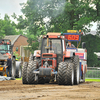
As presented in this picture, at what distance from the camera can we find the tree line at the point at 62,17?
37934 millimetres

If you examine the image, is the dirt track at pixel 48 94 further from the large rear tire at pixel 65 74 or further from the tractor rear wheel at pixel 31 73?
the tractor rear wheel at pixel 31 73

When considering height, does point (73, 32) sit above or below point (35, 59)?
above

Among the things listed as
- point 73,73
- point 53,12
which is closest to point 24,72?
point 73,73

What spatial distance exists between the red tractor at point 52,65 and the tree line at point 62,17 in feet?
63.6

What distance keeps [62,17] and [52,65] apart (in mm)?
23190

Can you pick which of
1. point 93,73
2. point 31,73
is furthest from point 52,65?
point 93,73

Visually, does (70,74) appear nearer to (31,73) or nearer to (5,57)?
(31,73)

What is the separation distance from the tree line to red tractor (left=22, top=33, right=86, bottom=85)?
1940 centimetres

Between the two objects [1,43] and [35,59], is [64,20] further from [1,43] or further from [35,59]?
[35,59]

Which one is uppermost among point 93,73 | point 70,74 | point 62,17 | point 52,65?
point 62,17

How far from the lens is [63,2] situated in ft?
127

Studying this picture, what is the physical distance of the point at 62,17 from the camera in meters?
39.1

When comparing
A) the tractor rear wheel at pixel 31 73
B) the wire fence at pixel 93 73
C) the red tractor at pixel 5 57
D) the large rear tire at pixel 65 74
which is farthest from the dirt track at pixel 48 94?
the wire fence at pixel 93 73

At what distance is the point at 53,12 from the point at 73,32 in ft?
58.1
